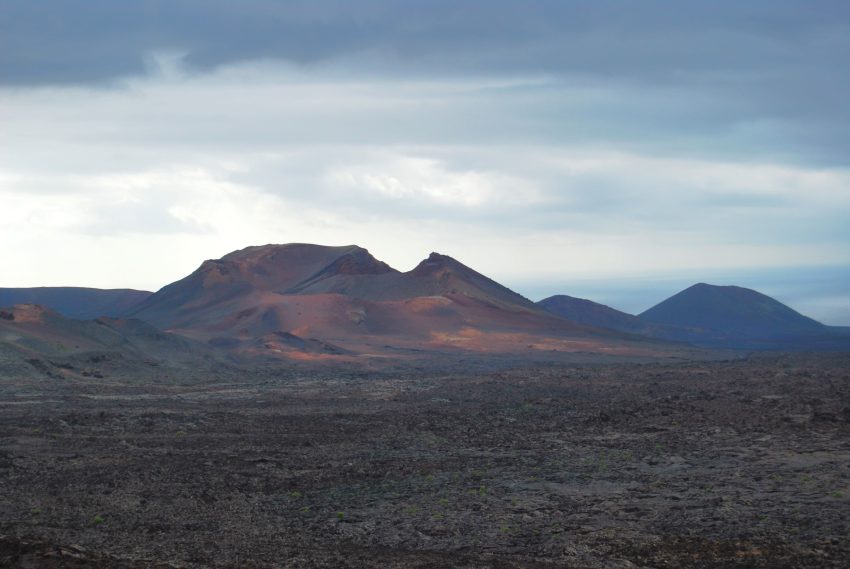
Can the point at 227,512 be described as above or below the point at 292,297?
below

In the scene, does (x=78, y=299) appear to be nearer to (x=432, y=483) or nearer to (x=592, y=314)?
(x=592, y=314)

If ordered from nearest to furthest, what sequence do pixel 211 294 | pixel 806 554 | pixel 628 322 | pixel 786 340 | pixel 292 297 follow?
pixel 806 554 → pixel 292 297 → pixel 211 294 → pixel 786 340 → pixel 628 322

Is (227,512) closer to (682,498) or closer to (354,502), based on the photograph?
(354,502)

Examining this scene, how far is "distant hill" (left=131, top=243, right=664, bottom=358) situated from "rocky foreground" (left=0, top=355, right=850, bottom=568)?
172ft

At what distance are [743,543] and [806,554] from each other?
38.6 inches

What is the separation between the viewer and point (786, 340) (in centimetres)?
14775

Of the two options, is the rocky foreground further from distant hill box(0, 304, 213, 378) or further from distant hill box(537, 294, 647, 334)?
distant hill box(537, 294, 647, 334)

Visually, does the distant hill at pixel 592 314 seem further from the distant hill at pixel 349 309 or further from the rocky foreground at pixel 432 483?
the rocky foreground at pixel 432 483

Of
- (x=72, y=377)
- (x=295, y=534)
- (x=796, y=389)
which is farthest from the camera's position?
(x=72, y=377)

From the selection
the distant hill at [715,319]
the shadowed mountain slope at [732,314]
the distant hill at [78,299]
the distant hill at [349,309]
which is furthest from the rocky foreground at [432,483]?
the shadowed mountain slope at [732,314]

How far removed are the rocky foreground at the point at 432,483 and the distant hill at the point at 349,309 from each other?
52287 millimetres

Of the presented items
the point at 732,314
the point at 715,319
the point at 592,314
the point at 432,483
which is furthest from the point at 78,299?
the point at 432,483

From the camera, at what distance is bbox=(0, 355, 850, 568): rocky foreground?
15.2m

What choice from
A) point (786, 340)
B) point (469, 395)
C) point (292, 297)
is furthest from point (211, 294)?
point (469, 395)
